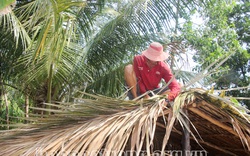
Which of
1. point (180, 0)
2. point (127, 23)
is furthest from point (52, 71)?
point (180, 0)

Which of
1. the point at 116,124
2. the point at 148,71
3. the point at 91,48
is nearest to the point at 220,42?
the point at 91,48

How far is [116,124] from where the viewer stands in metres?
2.92

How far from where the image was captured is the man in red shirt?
3811 millimetres

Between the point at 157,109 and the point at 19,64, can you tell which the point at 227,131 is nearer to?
the point at 157,109

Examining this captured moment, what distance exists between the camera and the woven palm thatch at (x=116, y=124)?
9.10 ft

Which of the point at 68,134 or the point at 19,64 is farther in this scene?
the point at 19,64

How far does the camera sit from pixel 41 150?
9.14 ft

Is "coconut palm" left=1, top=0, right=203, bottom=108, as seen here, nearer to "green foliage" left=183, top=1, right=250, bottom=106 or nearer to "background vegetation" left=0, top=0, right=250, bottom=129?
"background vegetation" left=0, top=0, right=250, bottom=129

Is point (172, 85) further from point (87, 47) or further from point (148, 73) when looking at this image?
point (87, 47)

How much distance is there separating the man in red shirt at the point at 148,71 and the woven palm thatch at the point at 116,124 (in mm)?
563

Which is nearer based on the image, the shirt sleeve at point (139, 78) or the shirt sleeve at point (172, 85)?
the shirt sleeve at point (172, 85)

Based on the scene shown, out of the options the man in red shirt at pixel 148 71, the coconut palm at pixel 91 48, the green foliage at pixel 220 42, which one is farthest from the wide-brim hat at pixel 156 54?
the green foliage at pixel 220 42

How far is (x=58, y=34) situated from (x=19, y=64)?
1.77 meters

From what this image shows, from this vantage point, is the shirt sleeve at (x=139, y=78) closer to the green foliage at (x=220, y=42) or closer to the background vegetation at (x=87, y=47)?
the background vegetation at (x=87, y=47)
